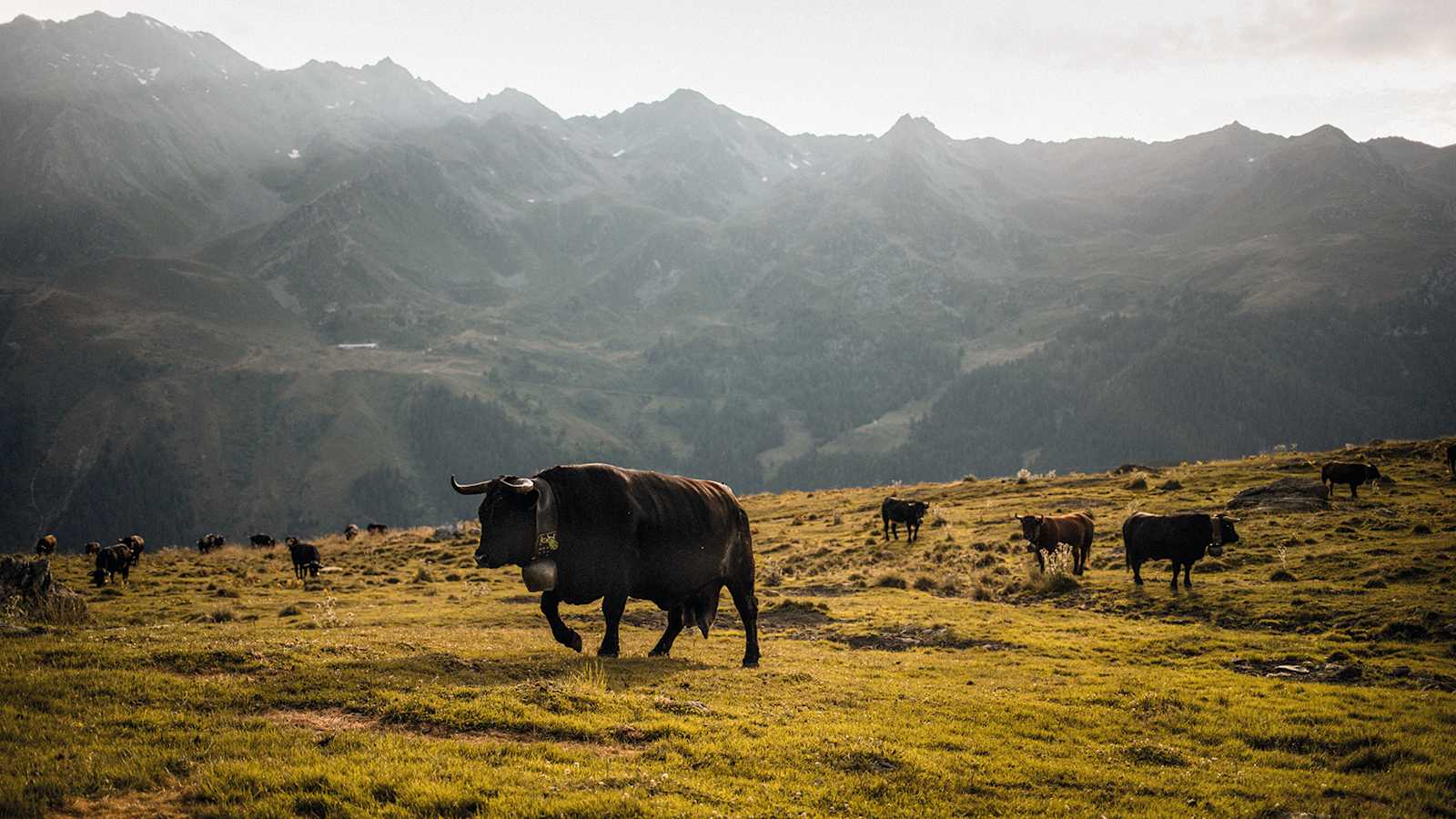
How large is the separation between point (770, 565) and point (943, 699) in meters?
27.6

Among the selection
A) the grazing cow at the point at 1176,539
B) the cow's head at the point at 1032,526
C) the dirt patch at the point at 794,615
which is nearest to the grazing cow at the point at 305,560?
the dirt patch at the point at 794,615

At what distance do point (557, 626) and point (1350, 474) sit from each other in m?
45.6

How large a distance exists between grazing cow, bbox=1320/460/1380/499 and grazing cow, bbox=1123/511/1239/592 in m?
16.2

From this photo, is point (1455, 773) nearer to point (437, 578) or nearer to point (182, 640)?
point (182, 640)

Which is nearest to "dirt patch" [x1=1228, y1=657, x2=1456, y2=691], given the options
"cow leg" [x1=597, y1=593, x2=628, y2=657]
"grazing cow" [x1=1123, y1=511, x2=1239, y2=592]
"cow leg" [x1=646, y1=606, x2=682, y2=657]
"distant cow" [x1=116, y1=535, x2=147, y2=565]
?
"grazing cow" [x1=1123, y1=511, x2=1239, y2=592]

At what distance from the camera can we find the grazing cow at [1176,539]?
96.9ft

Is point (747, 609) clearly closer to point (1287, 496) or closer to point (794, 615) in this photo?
point (794, 615)

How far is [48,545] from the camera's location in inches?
2169

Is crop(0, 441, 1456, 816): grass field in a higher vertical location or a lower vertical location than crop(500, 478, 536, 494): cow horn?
lower

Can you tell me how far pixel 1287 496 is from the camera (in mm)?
41562

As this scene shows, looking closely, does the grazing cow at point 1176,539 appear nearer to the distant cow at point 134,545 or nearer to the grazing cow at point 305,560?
the grazing cow at point 305,560

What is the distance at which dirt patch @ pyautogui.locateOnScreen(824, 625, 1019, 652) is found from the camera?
23031 millimetres

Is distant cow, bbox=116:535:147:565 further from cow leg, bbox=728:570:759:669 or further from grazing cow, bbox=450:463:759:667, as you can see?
cow leg, bbox=728:570:759:669

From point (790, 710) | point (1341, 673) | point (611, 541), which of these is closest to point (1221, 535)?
point (1341, 673)
